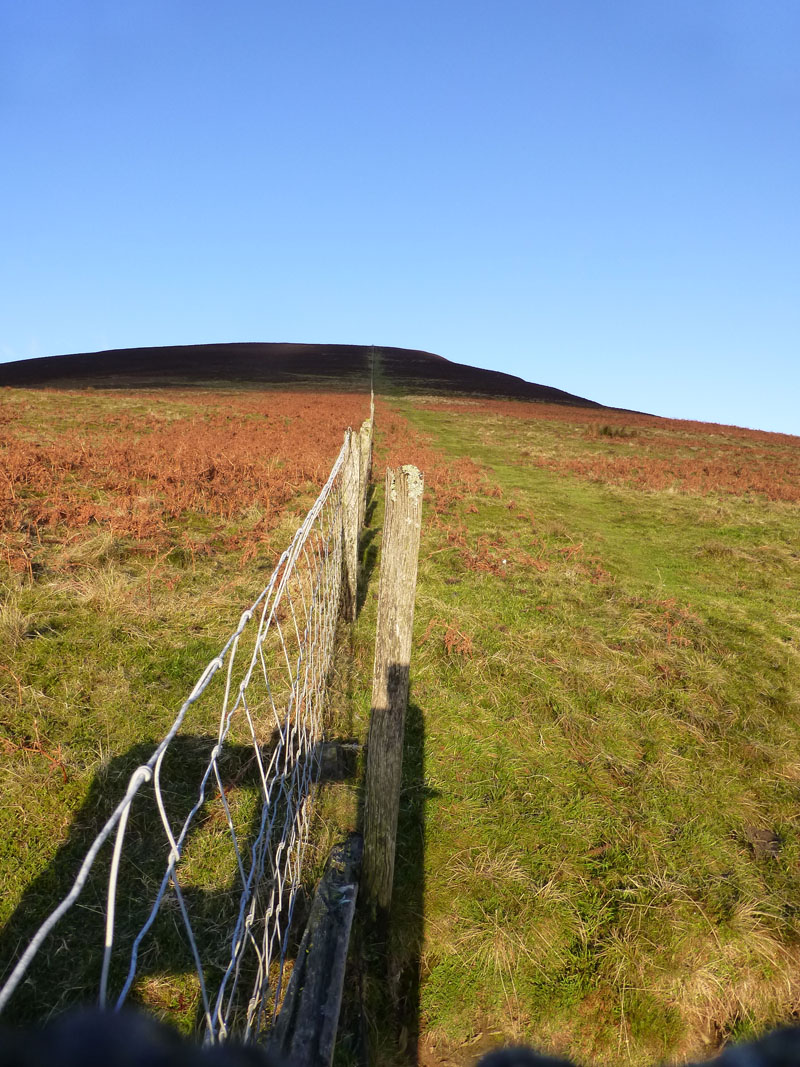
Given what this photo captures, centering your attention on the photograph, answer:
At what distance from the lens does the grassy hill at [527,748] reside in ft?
8.70

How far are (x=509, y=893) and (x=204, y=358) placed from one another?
52.4 m

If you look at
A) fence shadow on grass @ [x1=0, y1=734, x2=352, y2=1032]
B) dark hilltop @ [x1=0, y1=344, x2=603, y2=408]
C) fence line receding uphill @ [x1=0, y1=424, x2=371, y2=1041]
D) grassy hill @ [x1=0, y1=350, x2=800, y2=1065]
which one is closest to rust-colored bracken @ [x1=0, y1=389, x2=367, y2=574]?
grassy hill @ [x1=0, y1=350, x2=800, y2=1065]

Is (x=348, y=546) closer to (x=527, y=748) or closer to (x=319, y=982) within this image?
(x=527, y=748)

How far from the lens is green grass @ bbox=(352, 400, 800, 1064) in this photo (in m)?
2.63

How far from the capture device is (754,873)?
10.6ft

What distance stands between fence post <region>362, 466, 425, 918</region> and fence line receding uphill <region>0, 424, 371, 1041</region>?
0.39 meters

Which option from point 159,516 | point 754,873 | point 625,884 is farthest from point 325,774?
point 159,516

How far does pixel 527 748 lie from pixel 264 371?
43.0 meters

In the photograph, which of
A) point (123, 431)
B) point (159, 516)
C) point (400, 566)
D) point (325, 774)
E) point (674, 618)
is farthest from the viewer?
point (123, 431)

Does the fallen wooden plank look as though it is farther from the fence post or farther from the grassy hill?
the grassy hill

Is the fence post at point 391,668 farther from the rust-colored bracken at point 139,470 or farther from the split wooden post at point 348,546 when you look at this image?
the rust-colored bracken at point 139,470

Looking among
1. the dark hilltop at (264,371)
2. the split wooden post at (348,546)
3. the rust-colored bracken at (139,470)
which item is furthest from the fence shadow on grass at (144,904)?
the dark hilltop at (264,371)

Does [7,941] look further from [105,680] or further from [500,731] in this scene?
[500,731]

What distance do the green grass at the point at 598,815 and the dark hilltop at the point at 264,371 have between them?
30.2 metres
